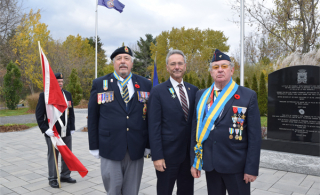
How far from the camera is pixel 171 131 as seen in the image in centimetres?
257

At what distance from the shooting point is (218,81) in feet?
7.84

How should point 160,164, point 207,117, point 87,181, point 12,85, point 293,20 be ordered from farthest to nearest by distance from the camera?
point 12,85 → point 293,20 → point 87,181 → point 160,164 → point 207,117

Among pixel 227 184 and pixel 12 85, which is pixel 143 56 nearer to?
pixel 12 85

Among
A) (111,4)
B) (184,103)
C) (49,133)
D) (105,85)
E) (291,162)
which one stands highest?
(111,4)

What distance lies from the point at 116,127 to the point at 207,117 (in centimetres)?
101

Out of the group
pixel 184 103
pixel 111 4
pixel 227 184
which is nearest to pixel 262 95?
pixel 111 4

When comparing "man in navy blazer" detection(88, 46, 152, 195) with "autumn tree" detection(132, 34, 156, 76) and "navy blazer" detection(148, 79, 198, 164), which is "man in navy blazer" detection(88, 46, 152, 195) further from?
"autumn tree" detection(132, 34, 156, 76)

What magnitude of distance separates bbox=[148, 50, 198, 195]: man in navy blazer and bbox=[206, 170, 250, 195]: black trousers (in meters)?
0.37

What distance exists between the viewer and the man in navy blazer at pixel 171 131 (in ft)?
8.27

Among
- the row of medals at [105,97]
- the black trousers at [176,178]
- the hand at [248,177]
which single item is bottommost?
the black trousers at [176,178]

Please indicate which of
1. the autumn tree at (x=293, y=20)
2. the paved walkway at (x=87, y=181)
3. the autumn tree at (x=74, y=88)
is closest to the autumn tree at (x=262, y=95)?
the autumn tree at (x=293, y=20)

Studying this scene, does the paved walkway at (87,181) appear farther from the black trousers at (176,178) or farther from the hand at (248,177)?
the hand at (248,177)

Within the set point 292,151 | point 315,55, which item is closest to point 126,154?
point 292,151

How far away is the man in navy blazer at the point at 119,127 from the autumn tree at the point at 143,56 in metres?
39.0
